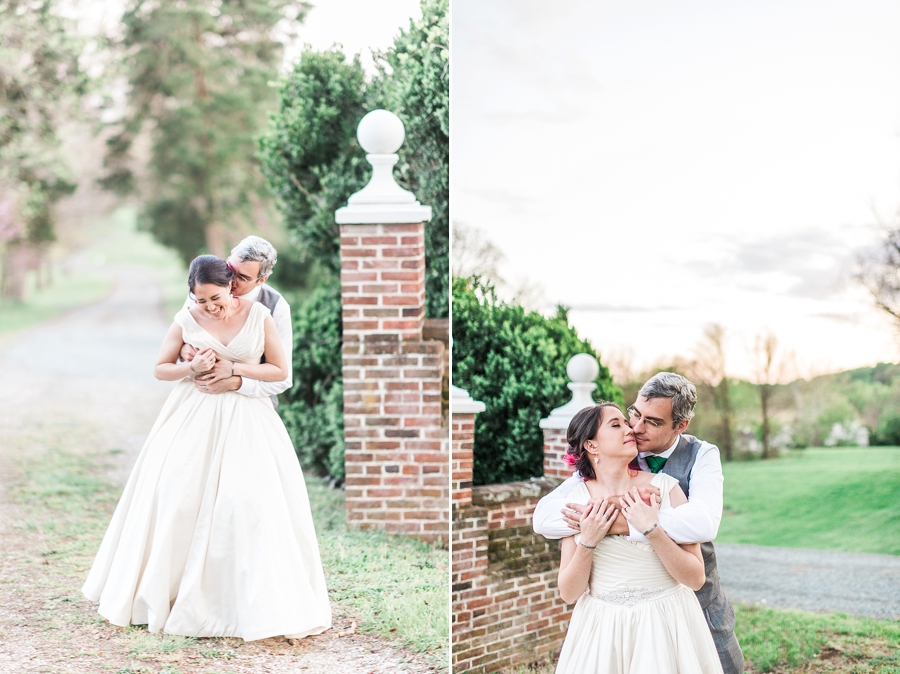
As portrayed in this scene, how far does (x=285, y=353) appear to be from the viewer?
10.8ft

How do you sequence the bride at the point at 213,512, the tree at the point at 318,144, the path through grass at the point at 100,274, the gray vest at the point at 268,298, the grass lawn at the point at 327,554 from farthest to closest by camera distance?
the path through grass at the point at 100,274 < the tree at the point at 318,144 < the grass lawn at the point at 327,554 < the gray vest at the point at 268,298 < the bride at the point at 213,512

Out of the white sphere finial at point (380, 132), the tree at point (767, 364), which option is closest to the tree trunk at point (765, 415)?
the tree at point (767, 364)

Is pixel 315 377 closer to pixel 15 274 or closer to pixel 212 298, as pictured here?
pixel 212 298

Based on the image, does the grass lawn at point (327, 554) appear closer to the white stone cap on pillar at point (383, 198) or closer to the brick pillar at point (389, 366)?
the brick pillar at point (389, 366)

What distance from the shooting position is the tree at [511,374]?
393 cm

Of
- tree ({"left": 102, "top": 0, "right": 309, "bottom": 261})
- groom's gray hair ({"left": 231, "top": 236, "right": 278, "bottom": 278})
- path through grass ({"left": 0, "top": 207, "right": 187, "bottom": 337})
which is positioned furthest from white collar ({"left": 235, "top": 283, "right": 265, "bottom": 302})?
path through grass ({"left": 0, "top": 207, "right": 187, "bottom": 337})

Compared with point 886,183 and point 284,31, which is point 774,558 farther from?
point 284,31

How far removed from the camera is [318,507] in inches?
187

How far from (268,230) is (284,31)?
12.8 ft

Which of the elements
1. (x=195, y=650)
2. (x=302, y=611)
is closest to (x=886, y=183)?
(x=302, y=611)

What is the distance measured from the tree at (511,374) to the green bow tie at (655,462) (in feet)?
4.48

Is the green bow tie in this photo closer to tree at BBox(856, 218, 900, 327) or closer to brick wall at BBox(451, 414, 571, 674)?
brick wall at BBox(451, 414, 571, 674)

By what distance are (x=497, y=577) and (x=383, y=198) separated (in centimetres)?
194

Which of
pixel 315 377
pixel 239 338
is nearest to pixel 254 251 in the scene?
pixel 239 338
